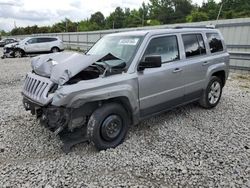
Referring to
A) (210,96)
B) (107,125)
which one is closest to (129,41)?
(107,125)

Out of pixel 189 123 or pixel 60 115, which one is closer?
pixel 60 115

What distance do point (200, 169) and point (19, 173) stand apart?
8.01ft

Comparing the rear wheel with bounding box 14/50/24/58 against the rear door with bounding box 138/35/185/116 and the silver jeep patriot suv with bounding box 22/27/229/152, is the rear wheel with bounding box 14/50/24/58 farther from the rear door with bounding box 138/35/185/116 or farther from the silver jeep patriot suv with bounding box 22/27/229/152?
the rear door with bounding box 138/35/185/116

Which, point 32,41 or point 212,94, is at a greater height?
point 32,41

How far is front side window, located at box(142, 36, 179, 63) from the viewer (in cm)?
469

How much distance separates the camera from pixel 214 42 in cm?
610

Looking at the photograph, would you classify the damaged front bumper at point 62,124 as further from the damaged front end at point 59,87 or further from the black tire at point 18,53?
the black tire at point 18,53

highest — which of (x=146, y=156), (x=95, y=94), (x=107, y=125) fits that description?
(x=95, y=94)

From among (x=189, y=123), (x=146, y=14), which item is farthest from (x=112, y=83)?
(x=146, y=14)

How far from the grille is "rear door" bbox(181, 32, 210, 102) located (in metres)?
2.59

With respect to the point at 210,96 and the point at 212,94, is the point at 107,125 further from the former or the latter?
the point at 212,94

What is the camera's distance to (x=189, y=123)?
5.35 m

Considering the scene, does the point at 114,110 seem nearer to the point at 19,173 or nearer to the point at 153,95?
the point at 153,95

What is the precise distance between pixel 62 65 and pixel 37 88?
0.56 meters
